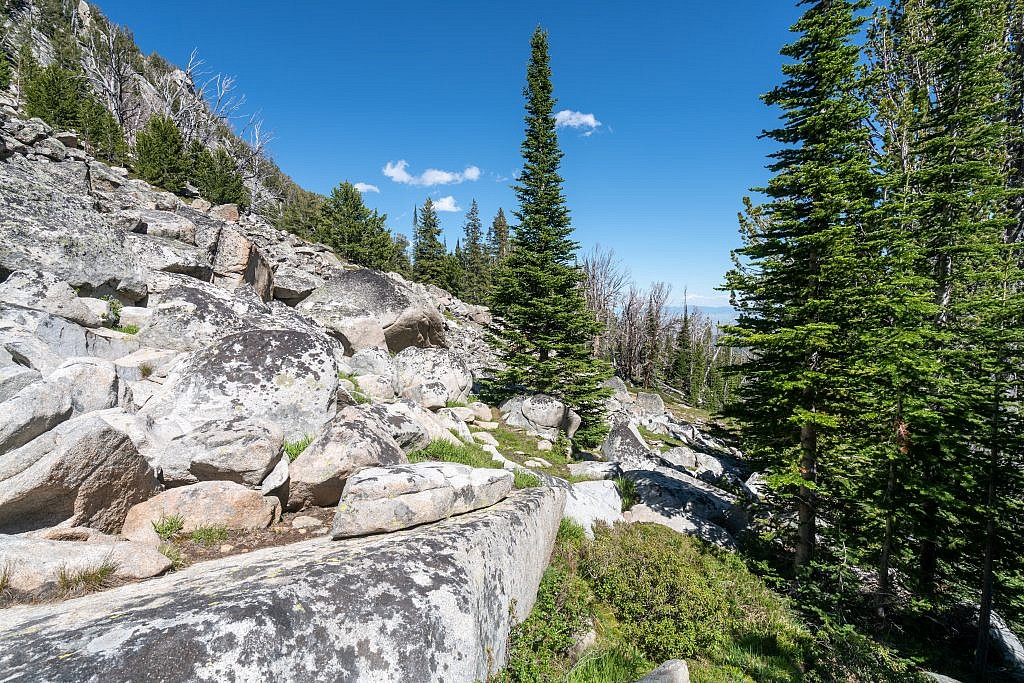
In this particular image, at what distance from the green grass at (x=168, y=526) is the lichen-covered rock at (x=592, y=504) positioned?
616 centimetres

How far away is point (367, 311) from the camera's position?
14.9 m

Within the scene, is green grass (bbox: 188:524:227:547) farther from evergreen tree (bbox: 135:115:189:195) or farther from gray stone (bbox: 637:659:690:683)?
evergreen tree (bbox: 135:115:189:195)

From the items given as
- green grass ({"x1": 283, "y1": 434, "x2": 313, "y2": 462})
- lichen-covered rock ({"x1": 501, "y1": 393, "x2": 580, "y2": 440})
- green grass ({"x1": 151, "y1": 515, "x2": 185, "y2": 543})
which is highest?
green grass ({"x1": 283, "y1": 434, "x2": 313, "y2": 462})

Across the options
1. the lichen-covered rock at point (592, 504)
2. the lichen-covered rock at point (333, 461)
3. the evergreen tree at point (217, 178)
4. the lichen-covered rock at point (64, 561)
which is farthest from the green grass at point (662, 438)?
the evergreen tree at point (217, 178)

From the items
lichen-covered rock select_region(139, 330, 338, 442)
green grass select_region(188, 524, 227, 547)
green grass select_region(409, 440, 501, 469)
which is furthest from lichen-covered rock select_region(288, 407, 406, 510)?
green grass select_region(409, 440, 501, 469)

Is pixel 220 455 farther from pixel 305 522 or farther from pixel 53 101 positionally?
pixel 53 101

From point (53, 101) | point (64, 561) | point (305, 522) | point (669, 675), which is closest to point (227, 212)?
point (53, 101)

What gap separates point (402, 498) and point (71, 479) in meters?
2.88

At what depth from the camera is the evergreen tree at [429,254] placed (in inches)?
2094

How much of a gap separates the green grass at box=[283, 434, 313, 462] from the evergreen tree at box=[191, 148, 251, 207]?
1782 inches

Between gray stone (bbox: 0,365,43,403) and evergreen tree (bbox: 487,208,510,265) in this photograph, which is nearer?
gray stone (bbox: 0,365,43,403)

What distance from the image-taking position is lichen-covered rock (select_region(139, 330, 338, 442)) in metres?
5.56

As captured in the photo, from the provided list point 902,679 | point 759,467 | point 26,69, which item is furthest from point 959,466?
point 26,69

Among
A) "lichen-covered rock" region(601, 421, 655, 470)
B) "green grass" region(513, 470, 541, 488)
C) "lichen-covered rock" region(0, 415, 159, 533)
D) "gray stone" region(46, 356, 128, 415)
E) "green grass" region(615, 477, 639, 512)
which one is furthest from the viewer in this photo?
"lichen-covered rock" region(601, 421, 655, 470)
